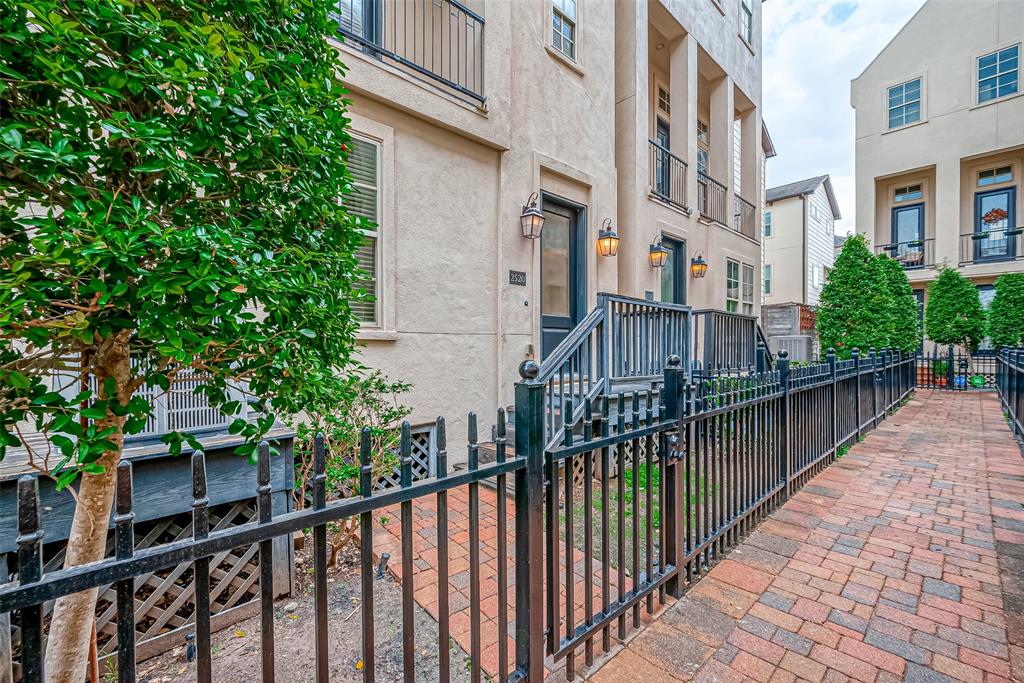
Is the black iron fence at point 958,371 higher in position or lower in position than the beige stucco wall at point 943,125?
lower

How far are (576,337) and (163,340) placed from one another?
3.62 meters

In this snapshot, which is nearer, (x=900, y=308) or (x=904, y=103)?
(x=900, y=308)

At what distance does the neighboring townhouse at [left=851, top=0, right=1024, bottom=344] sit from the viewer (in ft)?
46.4

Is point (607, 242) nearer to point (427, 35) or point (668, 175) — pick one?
point (668, 175)

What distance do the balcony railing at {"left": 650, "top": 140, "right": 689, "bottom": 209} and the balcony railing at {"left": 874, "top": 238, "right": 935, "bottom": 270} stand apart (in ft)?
38.6

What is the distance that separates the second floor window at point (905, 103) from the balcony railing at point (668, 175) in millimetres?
13713

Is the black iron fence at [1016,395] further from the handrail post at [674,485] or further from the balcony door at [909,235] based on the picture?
the balcony door at [909,235]

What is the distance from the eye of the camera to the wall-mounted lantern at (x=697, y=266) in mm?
8789

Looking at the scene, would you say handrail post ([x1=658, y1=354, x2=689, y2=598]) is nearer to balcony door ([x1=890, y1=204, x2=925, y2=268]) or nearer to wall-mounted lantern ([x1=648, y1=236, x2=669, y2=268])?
wall-mounted lantern ([x1=648, y1=236, x2=669, y2=268])

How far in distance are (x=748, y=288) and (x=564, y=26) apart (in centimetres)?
731

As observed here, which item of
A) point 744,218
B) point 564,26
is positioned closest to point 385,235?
point 564,26

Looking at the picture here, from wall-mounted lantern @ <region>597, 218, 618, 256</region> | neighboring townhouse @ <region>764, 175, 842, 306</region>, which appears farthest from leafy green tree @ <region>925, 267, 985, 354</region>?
wall-mounted lantern @ <region>597, 218, 618, 256</region>

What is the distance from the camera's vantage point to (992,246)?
15.0 m

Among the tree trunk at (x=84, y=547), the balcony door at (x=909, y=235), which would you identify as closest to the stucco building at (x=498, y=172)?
the tree trunk at (x=84, y=547)
